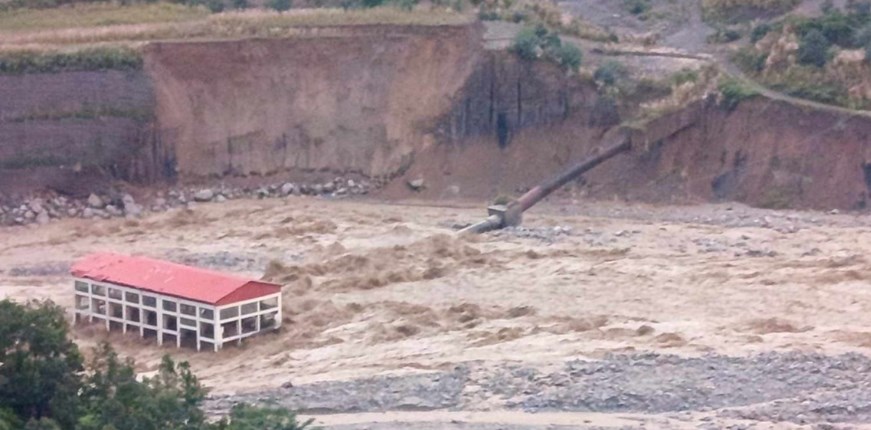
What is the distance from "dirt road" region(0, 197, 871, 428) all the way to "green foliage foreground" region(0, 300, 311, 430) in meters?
5.07

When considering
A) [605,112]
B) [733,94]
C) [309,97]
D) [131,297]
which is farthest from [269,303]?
[733,94]

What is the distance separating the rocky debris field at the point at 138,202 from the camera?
140ft

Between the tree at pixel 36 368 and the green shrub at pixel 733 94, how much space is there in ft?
81.7

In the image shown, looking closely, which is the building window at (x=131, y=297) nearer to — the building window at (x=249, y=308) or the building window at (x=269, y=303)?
the building window at (x=249, y=308)

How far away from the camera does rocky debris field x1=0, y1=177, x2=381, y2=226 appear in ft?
140

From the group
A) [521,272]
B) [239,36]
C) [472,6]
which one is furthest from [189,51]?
[521,272]

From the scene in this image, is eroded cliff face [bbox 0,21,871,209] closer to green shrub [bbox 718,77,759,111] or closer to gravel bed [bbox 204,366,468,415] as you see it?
green shrub [bbox 718,77,759,111]

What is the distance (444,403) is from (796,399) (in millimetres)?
5565

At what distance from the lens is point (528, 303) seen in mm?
32281

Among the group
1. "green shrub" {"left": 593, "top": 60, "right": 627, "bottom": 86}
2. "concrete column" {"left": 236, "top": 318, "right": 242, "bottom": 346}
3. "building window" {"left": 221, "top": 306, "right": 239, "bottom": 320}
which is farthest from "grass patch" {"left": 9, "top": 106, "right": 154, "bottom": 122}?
"building window" {"left": 221, "top": 306, "right": 239, "bottom": 320}

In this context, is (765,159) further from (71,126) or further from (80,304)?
(71,126)

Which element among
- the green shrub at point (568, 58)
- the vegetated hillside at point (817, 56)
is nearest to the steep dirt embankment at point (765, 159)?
the vegetated hillside at point (817, 56)

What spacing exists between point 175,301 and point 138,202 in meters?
13.4

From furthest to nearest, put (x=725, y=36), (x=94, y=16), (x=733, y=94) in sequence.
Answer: (x=94, y=16) → (x=725, y=36) → (x=733, y=94)
